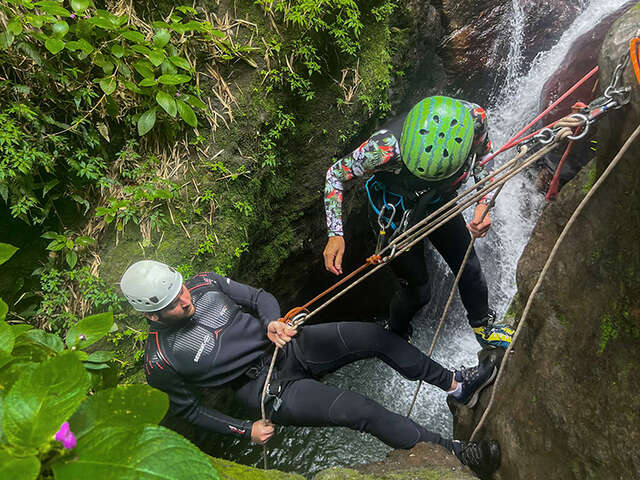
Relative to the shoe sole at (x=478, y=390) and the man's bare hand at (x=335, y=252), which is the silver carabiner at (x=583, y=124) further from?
the shoe sole at (x=478, y=390)

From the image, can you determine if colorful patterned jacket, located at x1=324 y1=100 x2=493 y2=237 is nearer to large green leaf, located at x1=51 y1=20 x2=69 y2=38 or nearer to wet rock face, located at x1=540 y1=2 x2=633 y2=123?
large green leaf, located at x1=51 y1=20 x2=69 y2=38

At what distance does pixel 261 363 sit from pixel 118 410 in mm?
2044

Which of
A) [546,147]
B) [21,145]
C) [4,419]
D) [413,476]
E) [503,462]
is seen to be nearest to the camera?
[4,419]

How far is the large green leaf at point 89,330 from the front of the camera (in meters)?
1.45

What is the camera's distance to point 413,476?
222 centimetres

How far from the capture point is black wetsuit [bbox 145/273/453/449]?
2.57m

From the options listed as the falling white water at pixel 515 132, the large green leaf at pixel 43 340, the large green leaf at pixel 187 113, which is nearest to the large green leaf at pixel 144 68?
the large green leaf at pixel 187 113

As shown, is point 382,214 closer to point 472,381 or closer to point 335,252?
point 335,252

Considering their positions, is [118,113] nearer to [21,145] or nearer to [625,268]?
[21,145]

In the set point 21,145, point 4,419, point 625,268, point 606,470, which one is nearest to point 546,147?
point 625,268

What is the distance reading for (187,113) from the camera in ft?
10.1

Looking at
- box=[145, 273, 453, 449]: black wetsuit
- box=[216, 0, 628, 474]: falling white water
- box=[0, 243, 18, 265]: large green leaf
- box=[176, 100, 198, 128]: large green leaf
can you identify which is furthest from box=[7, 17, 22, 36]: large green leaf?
box=[216, 0, 628, 474]: falling white water

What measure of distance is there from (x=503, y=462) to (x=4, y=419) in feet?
8.66

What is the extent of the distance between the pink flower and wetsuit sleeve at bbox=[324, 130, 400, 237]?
2414 mm
